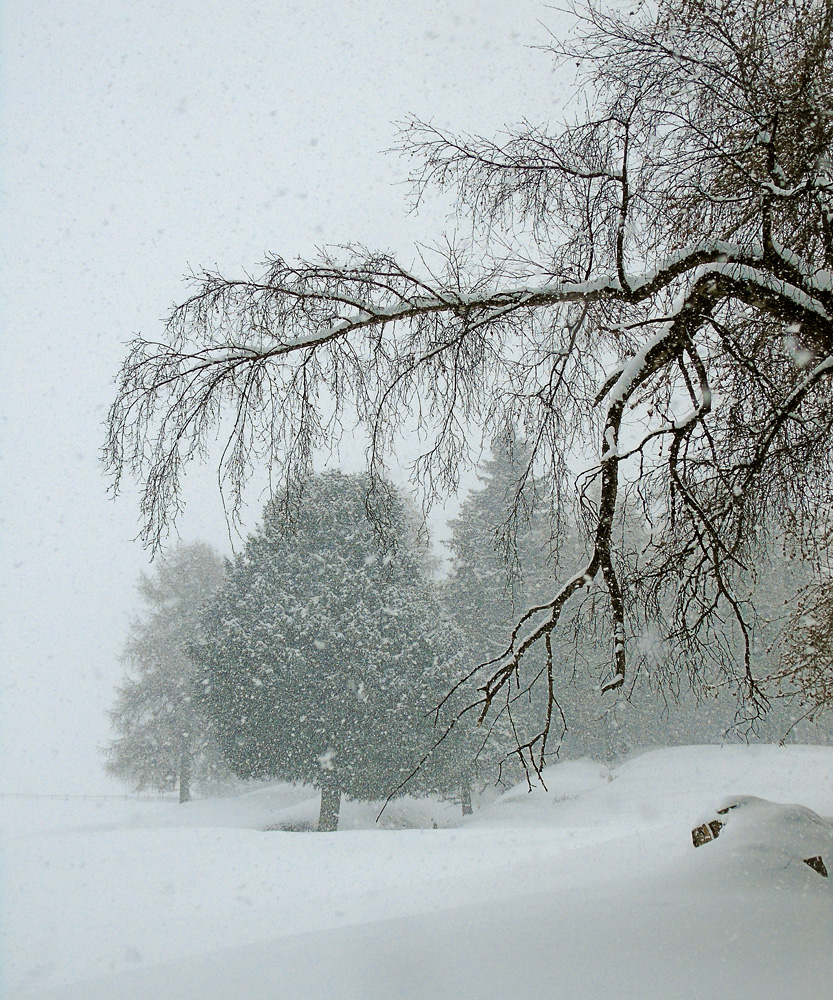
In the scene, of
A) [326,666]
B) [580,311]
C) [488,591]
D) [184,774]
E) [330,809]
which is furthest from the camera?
[184,774]

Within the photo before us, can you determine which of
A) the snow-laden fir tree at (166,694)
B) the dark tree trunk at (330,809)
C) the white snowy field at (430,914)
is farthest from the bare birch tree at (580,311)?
the snow-laden fir tree at (166,694)

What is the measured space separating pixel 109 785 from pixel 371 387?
2505 centimetres

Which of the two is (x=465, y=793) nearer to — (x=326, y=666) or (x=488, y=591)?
(x=488, y=591)

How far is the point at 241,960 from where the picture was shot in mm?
2840

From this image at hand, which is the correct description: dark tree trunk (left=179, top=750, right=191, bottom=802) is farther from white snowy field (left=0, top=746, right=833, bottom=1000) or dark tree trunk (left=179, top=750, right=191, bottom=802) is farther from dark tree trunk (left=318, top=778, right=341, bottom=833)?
white snowy field (left=0, top=746, right=833, bottom=1000)

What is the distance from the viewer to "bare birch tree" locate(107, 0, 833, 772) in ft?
7.58

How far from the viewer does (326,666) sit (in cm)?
1179

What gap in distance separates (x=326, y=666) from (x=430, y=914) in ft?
28.9

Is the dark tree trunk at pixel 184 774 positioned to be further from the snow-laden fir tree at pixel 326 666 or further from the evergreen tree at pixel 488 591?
the evergreen tree at pixel 488 591

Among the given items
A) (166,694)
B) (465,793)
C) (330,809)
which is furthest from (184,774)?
(465,793)

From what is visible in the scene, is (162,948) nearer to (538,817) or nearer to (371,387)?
(371,387)

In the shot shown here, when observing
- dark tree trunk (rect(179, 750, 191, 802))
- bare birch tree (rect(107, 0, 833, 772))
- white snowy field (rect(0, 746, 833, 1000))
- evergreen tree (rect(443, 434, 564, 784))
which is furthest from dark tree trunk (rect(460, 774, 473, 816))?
bare birch tree (rect(107, 0, 833, 772))

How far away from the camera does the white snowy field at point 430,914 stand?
2225 millimetres

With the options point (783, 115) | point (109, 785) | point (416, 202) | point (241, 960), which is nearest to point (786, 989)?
point (241, 960)
